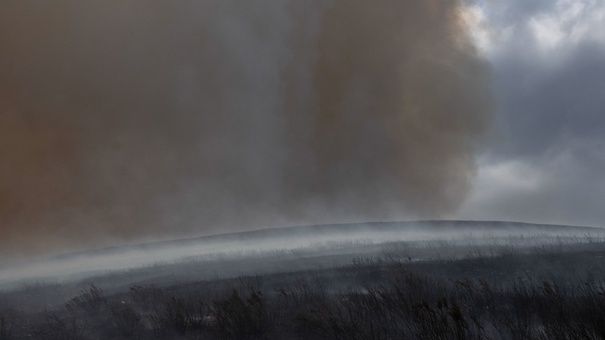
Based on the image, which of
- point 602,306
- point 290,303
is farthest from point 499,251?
point 602,306

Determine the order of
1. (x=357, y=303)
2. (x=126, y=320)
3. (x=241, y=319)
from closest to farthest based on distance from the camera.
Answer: (x=241, y=319) → (x=357, y=303) → (x=126, y=320)

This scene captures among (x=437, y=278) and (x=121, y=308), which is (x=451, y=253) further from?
(x=121, y=308)

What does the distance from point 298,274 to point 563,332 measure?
38.3ft

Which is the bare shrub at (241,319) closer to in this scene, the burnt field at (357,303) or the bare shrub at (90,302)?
the burnt field at (357,303)

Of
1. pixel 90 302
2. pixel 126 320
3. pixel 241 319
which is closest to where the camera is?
pixel 241 319

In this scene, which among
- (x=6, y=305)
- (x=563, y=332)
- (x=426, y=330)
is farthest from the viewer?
(x=6, y=305)

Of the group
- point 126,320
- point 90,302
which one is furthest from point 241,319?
point 90,302

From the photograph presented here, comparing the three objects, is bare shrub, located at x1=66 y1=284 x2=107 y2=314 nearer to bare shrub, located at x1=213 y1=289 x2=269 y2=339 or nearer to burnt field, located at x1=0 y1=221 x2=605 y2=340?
burnt field, located at x1=0 y1=221 x2=605 y2=340

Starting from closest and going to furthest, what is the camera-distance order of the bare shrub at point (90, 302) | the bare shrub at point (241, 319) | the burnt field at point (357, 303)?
the burnt field at point (357, 303), the bare shrub at point (241, 319), the bare shrub at point (90, 302)

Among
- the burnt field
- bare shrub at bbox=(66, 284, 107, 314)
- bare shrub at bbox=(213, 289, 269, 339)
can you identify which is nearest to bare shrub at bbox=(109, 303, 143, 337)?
the burnt field

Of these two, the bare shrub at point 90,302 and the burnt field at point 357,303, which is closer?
the burnt field at point 357,303

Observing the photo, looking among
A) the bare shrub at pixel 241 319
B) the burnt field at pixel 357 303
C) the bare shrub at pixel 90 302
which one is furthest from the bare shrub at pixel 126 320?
the bare shrub at pixel 241 319

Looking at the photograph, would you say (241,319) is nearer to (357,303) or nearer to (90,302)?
(357,303)

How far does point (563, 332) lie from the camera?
10.0 m
